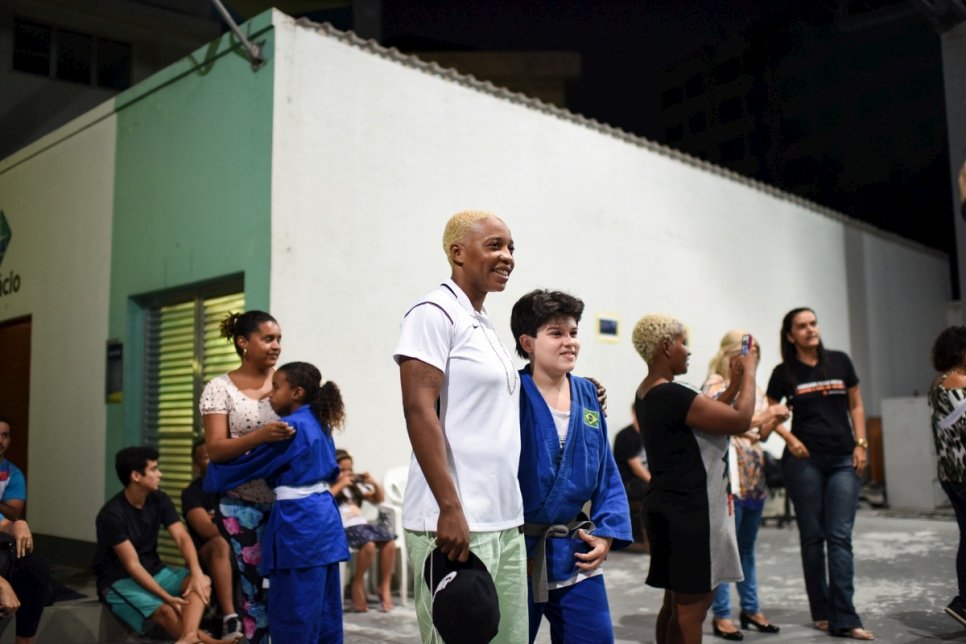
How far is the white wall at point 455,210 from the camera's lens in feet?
21.2

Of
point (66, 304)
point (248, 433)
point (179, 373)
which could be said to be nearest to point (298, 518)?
point (248, 433)

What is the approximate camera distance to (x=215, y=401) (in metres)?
3.66

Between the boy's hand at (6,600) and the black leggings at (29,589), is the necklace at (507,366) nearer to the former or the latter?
the boy's hand at (6,600)

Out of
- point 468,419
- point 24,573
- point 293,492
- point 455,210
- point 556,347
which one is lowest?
point 24,573

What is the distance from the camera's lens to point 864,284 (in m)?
13.1

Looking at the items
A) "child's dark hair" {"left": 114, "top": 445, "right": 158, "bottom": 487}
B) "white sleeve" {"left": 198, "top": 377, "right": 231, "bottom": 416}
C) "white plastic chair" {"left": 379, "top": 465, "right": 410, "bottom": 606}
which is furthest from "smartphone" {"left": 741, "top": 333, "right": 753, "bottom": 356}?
"child's dark hair" {"left": 114, "top": 445, "right": 158, "bottom": 487}

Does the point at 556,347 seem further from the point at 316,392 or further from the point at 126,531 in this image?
the point at 126,531

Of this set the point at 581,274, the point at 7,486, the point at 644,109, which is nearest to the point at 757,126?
the point at 644,109

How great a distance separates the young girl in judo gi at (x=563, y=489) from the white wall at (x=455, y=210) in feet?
12.2

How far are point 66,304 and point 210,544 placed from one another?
4071 millimetres

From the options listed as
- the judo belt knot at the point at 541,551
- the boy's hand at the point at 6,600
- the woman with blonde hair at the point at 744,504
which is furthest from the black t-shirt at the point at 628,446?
the judo belt knot at the point at 541,551

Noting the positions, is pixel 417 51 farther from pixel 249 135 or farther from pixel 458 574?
pixel 458 574

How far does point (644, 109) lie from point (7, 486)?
42.7ft

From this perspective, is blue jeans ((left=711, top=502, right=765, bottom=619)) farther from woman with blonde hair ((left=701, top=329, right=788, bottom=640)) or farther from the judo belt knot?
the judo belt knot
